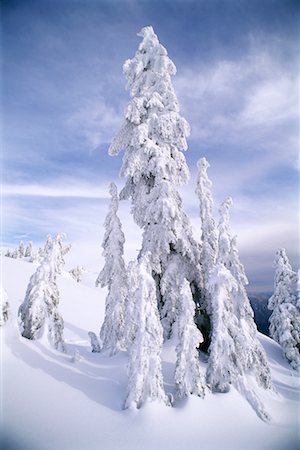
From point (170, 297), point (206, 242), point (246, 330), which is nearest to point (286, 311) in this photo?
point (246, 330)

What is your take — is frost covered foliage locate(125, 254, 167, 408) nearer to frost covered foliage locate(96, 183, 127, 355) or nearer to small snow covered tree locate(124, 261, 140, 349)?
small snow covered tree locate(124, 261, 140, 349)

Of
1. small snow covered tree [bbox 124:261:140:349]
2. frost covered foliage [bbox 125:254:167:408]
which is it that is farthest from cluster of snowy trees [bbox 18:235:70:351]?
frost covered foliage [bbox 125:254:167:408]

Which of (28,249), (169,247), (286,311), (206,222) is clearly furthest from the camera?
(28,249)

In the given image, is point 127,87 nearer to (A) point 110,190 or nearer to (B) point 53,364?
(A) point 110,190

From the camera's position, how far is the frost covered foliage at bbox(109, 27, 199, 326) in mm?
14570

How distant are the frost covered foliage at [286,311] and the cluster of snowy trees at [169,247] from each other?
1476 centimetres

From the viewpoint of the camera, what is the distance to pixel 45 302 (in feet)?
45.3

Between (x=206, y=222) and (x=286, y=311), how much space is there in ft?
60.6

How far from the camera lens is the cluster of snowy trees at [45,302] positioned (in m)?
13.3

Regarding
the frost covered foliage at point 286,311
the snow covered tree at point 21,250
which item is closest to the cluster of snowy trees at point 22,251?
the snow covered tree at point 21,250

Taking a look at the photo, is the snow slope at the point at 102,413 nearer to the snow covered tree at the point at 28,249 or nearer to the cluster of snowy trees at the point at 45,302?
the cluster of snowy trees at the point at 45,302

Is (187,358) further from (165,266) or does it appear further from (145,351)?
(165,266)

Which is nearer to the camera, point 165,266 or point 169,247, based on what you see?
point 169,247

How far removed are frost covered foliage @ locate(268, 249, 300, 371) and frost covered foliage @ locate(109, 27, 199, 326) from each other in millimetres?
18350
